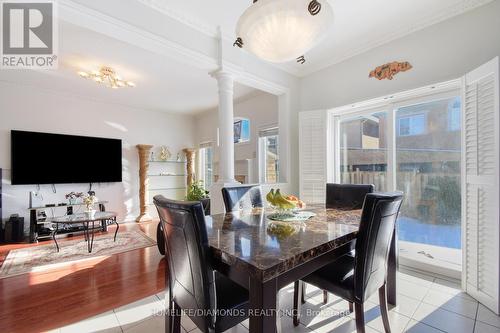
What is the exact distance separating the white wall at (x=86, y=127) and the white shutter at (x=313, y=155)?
3.99 m

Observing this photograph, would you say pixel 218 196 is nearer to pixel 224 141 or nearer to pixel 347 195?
pixel 224 141

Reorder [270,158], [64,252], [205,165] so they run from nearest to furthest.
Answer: [64,252], [270,158], [205,165]

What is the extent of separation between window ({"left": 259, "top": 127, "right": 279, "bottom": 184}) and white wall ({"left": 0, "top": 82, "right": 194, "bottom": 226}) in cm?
273

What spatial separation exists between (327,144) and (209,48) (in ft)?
6.71

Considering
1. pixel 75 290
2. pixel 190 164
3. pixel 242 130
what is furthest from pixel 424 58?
pixel 190 164

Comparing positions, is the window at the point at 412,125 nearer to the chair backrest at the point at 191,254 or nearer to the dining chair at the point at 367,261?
the dining chair at the point at 367,261

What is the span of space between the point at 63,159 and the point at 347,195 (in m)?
5.32

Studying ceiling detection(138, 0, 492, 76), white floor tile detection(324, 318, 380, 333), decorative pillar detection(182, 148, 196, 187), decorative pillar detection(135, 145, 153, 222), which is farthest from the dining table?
decorative pillar detection(182, 148, 196, 187)

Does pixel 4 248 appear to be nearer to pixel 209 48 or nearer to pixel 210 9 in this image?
pixel 209 48

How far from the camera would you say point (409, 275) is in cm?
244

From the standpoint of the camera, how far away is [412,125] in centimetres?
272

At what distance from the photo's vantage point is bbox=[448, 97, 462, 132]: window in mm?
2393

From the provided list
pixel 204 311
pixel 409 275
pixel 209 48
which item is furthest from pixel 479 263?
pixel 209 48

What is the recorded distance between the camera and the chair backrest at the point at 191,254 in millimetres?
985
